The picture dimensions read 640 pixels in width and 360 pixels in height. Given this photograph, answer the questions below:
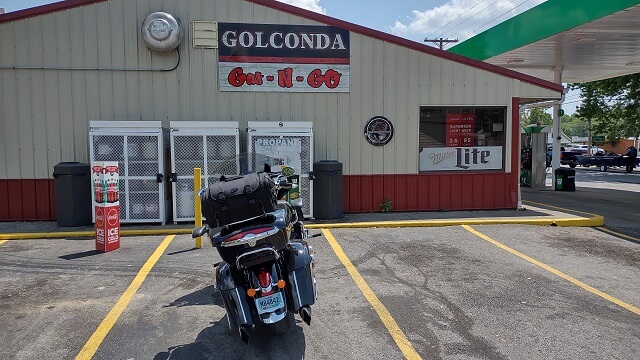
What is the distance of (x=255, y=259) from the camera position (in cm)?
402

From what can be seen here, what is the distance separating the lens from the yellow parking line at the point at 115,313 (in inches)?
168

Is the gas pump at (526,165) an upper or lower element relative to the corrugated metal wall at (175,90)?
lower

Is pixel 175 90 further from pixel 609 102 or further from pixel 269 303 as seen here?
pixel 609 102

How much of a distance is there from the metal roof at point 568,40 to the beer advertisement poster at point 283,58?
616 cm

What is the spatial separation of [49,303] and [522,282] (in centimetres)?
572

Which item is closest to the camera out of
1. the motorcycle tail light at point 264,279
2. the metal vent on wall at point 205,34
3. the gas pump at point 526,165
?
the motorcycle tail light at point 264,279

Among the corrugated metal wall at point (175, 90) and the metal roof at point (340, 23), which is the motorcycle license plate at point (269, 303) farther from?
the metal roof at point (340, 23)

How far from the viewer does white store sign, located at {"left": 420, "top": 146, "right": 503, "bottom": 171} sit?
37.2 ft

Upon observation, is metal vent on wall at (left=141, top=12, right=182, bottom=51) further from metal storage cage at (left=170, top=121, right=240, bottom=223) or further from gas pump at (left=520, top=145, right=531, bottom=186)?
gas pump at (left=520, top=145, right=531, bottom=186)

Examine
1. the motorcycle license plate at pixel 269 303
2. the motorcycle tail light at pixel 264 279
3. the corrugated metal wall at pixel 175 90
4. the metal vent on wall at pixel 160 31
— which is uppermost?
the metal vent on wall at pixel 160 31

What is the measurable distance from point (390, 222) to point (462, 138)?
129 inches

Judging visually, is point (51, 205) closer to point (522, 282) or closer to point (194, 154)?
point (194, 154)

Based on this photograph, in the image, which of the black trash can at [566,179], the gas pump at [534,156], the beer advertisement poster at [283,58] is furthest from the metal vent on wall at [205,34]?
the black trash can at [566,179]

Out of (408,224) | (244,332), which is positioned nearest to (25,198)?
(408,224)
